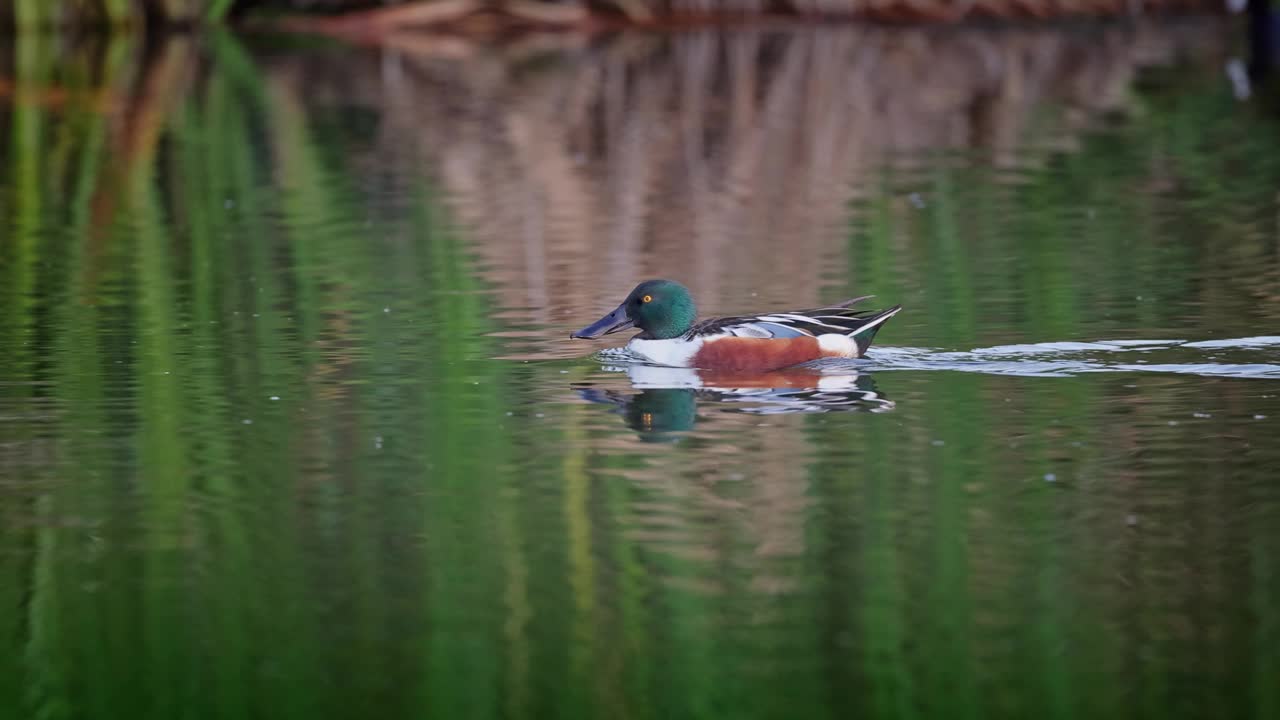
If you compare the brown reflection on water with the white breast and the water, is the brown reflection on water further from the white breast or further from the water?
the white breast

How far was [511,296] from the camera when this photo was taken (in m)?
11.0

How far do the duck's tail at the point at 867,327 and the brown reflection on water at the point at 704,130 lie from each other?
1.28 metres

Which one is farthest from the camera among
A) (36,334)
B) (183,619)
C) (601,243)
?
(601,243)

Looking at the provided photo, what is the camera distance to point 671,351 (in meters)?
9.30

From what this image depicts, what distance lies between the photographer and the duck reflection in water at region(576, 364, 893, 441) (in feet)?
27.3

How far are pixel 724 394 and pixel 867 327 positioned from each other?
0.66m

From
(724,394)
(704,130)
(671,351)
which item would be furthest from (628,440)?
(704,130)

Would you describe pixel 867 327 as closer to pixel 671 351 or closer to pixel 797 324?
pixel 797 324

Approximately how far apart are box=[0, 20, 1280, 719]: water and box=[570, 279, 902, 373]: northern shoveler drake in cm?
10

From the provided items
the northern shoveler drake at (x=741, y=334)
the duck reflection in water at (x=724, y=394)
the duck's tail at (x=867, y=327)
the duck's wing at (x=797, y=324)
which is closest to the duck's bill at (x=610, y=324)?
the northern shoveler drake at (x=741, y=334)

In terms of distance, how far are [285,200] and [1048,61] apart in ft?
40.1

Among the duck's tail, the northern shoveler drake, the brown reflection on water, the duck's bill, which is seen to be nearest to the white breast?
the northern shoveler drake

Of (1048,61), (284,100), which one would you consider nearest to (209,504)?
(284,100)

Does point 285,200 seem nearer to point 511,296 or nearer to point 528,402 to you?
point 511,296
